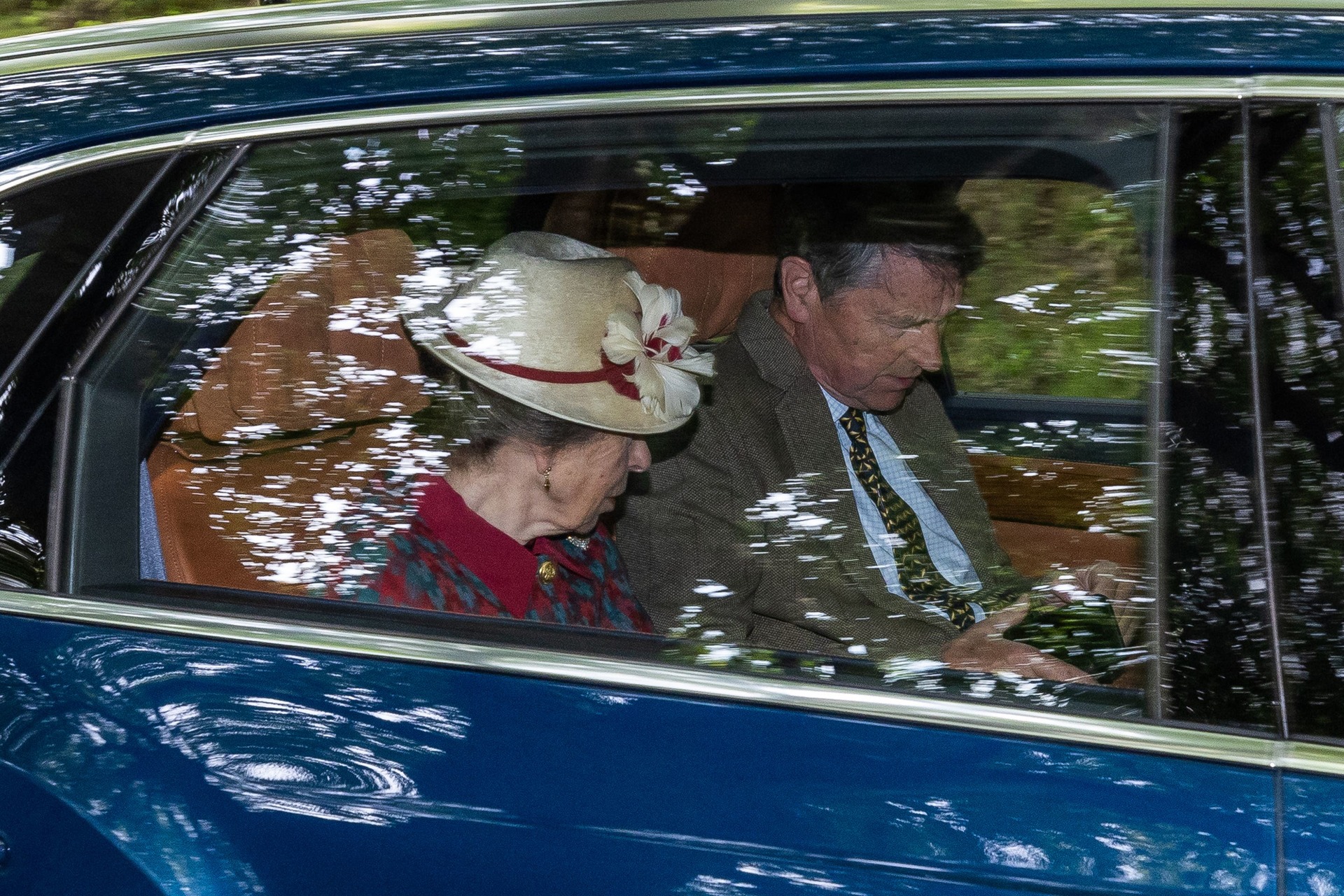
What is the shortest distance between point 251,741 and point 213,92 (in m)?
0.66

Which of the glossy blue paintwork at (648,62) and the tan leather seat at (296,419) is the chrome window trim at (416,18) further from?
the tan leather seat at (296,419)

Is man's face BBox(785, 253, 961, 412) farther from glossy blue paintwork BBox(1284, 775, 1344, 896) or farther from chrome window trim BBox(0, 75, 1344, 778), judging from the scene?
glossy blue paintwork BBox(1284, 775, 1344, 896)

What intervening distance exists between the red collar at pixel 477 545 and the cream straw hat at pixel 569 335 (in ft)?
0.45

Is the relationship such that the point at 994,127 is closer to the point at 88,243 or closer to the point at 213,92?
the point at 213,92

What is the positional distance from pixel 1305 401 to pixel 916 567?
0.41 metres

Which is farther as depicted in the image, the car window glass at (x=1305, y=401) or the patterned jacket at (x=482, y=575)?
the patterned jacket at (x=482, y=575)

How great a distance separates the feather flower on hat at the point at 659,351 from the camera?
1623 millimetres

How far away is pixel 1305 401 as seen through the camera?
1.15 m

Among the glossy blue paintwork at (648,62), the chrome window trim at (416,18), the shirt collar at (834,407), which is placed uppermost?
the chrome window trim at (416,18)

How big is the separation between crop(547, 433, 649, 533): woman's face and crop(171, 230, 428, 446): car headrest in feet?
0.99

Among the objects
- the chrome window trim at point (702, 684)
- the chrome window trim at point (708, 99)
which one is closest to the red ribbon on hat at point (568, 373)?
the chrome window trim at point (708, 99)

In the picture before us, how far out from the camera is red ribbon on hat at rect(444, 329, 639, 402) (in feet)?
4.62

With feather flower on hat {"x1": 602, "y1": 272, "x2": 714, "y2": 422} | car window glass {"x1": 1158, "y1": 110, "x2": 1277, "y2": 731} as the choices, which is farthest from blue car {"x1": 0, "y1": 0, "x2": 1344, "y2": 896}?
feather flower on hat {"x1": 602, "y1": 272, "x2": 714, "y2": 422}

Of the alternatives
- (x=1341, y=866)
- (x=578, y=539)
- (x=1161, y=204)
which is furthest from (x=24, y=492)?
(x=1341, y=866)
